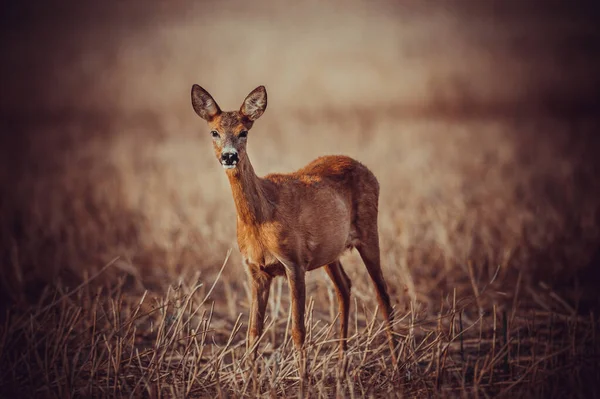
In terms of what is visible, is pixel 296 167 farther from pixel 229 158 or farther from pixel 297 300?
pixel 229 158

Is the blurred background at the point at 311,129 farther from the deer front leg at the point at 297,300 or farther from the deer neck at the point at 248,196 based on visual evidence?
the deer neck at the point at 248,196

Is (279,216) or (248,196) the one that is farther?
(279,216)

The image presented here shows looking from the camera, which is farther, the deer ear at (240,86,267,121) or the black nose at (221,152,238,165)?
the deer ear at (240,86,267,121)

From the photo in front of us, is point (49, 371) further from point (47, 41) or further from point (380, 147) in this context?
point (47, 41)

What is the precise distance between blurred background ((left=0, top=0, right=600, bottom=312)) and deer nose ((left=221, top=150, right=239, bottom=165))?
3.22 metres

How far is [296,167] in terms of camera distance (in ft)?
52.9

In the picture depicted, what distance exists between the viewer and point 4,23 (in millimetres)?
35156

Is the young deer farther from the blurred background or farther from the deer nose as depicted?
the blurred background

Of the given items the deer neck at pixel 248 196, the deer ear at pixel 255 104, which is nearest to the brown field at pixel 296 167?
the deer neck at pixel 248 196

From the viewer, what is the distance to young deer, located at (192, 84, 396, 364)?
6.77m

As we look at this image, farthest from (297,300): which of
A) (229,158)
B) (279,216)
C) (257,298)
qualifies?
(229,158)

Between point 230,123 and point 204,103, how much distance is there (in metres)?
0.41

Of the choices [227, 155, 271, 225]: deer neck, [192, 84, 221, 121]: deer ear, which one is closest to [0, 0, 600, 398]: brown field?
[227, 155, 271, 225]: deer neck

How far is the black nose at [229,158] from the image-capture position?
6402 millimetres
